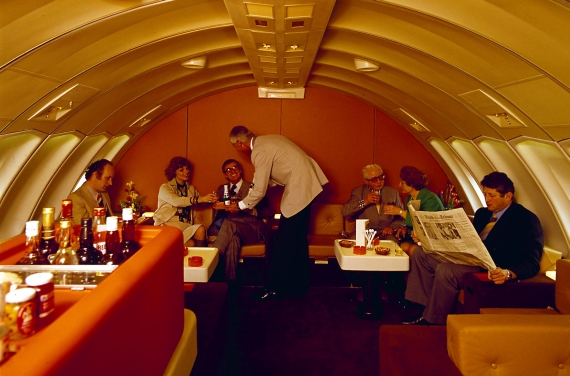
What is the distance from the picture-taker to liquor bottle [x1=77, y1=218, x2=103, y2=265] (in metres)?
2.26

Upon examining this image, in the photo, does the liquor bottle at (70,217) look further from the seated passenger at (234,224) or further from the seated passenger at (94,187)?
the seated passenger at (234,224)

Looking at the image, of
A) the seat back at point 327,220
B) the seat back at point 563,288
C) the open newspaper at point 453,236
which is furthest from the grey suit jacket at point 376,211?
the seat back at point 563,288

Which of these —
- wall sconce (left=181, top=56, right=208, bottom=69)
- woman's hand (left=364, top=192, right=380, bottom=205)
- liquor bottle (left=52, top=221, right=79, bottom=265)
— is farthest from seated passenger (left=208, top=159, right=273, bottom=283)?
liquor bottle (left=52, top=221, right=79, bottom=265)

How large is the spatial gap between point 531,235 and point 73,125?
486cm

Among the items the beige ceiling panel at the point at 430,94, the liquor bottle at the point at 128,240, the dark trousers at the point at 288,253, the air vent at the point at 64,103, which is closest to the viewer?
the liquor bottle at the point at 128,240

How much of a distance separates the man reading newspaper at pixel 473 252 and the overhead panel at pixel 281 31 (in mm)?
1962

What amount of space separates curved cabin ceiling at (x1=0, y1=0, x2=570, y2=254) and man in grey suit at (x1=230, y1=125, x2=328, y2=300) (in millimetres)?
1080

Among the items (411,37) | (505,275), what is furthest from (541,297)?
(411,37)

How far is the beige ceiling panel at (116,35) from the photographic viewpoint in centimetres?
330

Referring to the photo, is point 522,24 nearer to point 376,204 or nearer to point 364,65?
point 364,65

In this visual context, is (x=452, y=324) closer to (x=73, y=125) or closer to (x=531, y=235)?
(x=531, y=235)

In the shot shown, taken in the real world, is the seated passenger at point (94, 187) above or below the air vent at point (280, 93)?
below

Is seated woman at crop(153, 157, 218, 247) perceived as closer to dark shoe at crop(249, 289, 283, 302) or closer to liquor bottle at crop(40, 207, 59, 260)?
dark shoe at crop(249, 289, 283, 302)

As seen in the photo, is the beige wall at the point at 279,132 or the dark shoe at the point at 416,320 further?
the beige wall at the point at 279,132
